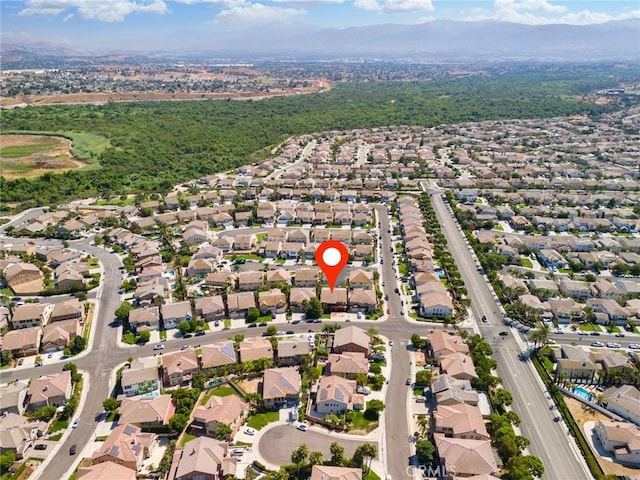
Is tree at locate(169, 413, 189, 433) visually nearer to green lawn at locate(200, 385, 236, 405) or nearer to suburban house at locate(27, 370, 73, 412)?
green lawn at locate(200, 385, 236, 405)

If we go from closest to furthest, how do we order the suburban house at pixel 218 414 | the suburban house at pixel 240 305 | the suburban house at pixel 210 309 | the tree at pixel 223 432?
the tree at pixel 223 432 < the suburban house at pixel 218 414 < the suburban house at pixel 210 309 < the suburban house at pixel 240 305

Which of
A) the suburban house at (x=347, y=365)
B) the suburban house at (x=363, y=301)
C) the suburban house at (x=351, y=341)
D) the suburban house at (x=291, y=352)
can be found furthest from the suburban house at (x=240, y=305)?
the suburban house at (x=347, y=365)

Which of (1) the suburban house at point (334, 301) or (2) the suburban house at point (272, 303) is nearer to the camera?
(2) the suburban house at point (272, 303)

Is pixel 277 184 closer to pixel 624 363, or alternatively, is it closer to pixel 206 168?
pixel 206 168

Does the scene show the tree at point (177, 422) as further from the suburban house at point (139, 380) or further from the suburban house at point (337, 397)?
the suburban house at point (337, 397)

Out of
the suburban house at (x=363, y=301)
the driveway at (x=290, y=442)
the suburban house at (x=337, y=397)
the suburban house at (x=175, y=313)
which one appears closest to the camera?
the driveway at (x=290, y=442)

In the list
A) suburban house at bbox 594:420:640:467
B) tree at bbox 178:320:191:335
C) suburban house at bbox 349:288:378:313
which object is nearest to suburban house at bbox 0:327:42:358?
tree at bbox 178:320:191:335

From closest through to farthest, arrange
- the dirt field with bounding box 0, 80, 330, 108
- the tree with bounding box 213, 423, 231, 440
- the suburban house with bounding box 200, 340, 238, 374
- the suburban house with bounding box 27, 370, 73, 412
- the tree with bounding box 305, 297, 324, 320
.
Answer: the tree with bounding box 213, 423, 231, 440 → the suburban house with bounding box 27, 370, 73, 412 → the suburban house with bounding box 200, 340, 238, 374 → the tree with bounding box 305, 297, 324, 320 → the dirt field with bounding box 0, 80, 330, 108
